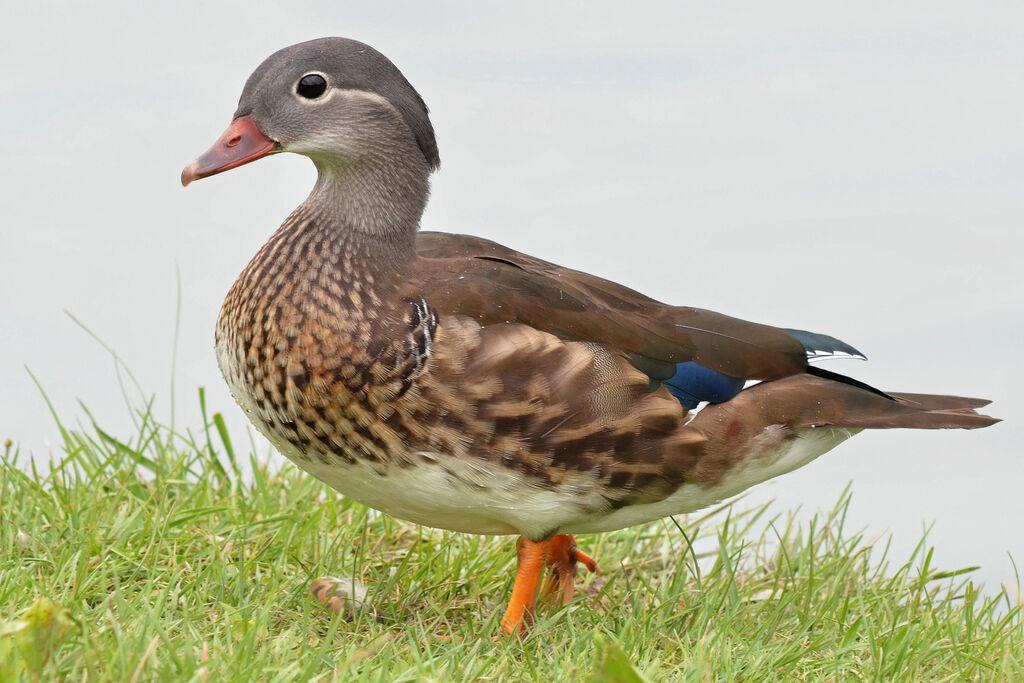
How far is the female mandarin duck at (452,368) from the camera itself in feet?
11.4

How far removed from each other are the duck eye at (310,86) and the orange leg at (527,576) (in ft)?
4.50

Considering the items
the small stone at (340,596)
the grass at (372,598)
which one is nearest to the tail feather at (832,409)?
the grass at (372,598)

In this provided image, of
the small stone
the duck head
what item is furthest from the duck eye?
the small stone

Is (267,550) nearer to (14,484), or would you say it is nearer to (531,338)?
(14,484)

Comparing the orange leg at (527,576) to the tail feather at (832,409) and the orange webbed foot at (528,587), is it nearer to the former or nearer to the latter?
the orange webbed foot at (528,587)

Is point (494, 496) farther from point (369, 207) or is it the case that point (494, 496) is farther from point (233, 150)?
point (233, 150)

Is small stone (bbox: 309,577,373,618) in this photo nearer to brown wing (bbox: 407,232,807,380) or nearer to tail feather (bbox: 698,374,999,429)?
brown wing (bbox: 407,232,807,380)

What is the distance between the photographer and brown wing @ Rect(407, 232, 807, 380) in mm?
3625

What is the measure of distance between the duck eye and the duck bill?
6.1 inches

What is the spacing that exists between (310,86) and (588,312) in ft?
3.23

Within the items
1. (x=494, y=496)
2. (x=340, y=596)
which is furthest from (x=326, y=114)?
(x=340, y=596)

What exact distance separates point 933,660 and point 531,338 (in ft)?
4.65

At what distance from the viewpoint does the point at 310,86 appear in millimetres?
3656

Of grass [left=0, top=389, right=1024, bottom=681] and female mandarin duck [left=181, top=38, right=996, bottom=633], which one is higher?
female mandarin duck [left=181, top=38, right=996, bottom=633]
